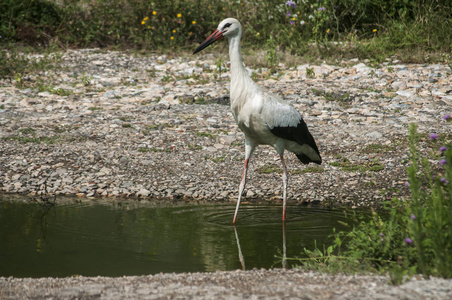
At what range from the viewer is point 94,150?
743 centimetres

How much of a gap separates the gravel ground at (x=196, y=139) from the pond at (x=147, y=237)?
44 cm

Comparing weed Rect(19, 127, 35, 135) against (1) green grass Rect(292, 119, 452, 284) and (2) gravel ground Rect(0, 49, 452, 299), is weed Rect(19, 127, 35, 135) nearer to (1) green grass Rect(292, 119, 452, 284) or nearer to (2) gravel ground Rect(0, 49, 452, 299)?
(2) gravel ground Rect(0, 49, 452, 299)

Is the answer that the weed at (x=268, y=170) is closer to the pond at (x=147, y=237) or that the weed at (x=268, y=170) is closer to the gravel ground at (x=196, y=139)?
the gravel ground at (x=196, y=139)

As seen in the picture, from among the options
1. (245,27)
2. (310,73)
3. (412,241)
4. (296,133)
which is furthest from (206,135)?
(245,27)

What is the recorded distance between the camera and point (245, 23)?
13227mm

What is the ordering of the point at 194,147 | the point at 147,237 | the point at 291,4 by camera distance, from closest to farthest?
the point at 147,237
the point at 194,147
the point at 291,4

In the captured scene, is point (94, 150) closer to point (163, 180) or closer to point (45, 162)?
point (45, 162)

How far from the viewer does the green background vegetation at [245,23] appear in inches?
454

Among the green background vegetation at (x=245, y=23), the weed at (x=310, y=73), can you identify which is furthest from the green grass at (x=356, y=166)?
the green background vegetation at (x=245, y=23)

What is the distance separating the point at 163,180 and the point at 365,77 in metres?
4.77

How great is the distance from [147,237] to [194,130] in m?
2.99

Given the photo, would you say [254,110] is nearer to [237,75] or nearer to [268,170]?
[237,75]

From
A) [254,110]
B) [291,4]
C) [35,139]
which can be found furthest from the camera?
[291,4]

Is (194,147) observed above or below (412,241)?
below
